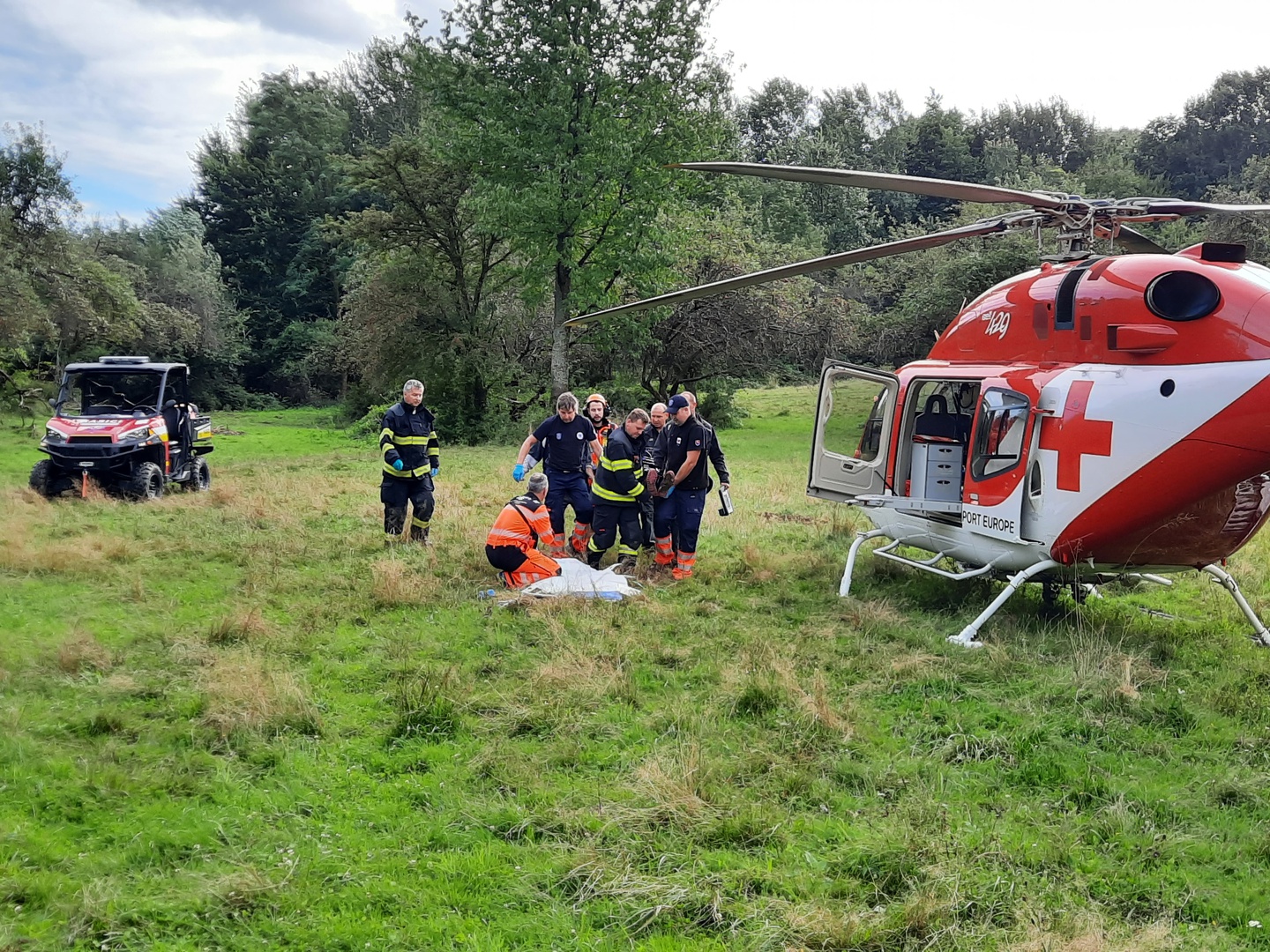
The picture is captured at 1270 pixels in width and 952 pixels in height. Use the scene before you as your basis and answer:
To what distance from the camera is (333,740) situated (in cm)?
493

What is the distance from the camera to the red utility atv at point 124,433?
40.4ft

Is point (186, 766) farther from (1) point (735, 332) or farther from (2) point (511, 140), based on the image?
(1) point (735, 332)

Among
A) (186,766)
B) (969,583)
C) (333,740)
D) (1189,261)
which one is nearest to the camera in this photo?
(186,766)

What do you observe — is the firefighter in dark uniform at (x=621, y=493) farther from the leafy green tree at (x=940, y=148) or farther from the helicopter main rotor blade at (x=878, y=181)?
the leafy green tree at (x=940, y=148)

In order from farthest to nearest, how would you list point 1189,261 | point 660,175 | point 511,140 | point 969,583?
point 660,175
point 511,140
point 969,583
point 1189,261

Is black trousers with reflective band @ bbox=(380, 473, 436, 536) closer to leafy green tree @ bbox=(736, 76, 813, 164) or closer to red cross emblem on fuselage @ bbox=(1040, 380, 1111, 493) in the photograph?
red cross emblem on fuselage @ bbox=(1040, 380, 1111, 493)

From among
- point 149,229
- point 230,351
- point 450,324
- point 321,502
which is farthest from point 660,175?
point 149,229

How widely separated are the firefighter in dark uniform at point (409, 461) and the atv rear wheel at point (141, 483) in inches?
191

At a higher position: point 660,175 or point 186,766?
point 660,175

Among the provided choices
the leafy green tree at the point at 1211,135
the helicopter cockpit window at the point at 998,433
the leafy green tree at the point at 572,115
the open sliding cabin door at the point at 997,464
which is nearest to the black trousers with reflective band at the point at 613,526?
the open sliding cabin door at the point at 997,464

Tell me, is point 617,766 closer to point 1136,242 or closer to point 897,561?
point 897,561

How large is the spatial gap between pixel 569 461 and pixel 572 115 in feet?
46.3

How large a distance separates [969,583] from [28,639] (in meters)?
8.22

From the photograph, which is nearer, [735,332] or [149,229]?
[735,332]
